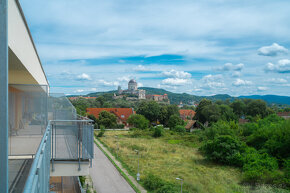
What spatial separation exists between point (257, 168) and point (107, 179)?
10582 millimetres

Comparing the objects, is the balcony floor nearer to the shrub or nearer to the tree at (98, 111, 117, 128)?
the shrub

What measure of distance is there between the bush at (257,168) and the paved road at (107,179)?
26.4 feet

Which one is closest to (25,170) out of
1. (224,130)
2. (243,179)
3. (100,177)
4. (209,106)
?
(100,177)

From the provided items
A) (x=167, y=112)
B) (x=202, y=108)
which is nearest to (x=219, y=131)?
(x=202, y=108)

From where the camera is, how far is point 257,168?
58.7 feet

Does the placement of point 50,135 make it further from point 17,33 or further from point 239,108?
point 239,108

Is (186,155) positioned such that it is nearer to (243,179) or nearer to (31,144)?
(243,179)

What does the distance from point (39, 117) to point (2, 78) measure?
16.0 feet

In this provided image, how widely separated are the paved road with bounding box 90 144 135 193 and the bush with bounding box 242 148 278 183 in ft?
26.4

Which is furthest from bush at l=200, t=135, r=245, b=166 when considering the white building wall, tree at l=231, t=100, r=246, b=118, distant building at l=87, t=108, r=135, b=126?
tree at l=231, t=100, r=246, b=118

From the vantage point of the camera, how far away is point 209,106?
154 ft

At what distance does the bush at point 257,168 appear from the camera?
1647cm

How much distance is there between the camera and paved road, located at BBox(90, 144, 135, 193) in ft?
49.5

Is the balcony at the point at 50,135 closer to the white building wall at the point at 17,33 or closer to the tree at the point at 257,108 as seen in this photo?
the white building wall at the point at 17,33
